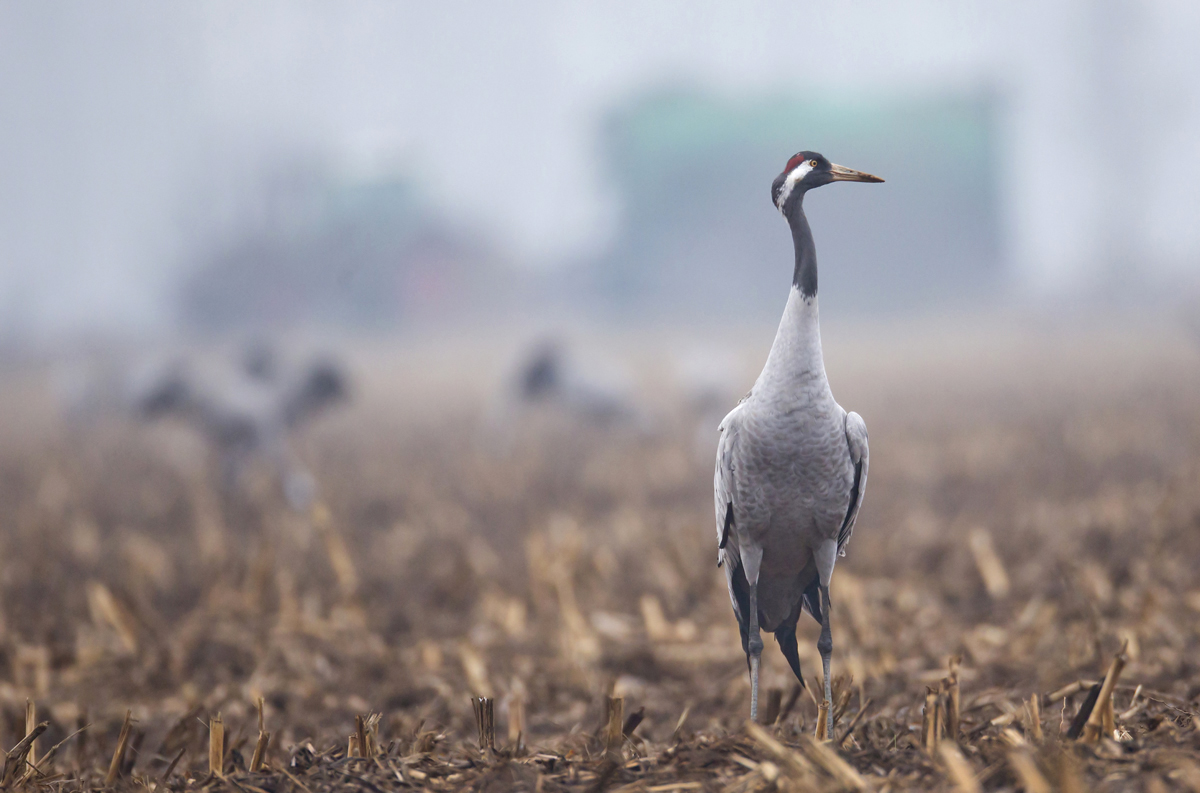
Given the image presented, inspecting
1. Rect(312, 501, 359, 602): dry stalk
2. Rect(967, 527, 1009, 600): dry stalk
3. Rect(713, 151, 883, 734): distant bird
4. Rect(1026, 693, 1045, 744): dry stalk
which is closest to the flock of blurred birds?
Rect(312, 501, 359, 602): dry stalk

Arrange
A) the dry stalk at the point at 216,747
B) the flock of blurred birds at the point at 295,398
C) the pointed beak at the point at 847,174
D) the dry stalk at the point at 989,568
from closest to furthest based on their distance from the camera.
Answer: the pointed beak at the point at 847,174
the dry stalk at the point at 216,747
the dry stalk at the point at 989,568
the flock of blurred birds at the point at 295,398

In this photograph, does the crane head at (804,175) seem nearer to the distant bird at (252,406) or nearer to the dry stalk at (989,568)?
the dry stalk at (989,568)

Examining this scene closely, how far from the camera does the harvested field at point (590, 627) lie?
223 centimetres

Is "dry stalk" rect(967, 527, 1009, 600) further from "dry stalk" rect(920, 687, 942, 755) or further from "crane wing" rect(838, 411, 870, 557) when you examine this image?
"crane wing" rect(838, 411, 870, 557)

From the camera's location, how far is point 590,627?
4.84m

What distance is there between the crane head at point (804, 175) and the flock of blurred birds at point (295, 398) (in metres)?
7.12

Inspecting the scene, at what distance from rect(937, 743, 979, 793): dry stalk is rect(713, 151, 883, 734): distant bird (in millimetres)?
236

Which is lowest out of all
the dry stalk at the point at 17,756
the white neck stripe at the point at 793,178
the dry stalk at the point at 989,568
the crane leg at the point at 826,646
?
the dry stalk at the point at 989,568

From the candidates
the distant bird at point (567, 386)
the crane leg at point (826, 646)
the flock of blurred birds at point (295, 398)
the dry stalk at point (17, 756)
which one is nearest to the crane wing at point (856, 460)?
the crane leg at point (826, 646)

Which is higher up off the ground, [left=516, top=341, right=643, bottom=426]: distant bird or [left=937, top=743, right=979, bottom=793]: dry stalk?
[left=937, top=743, right=979, bottom=793]: dry stalk

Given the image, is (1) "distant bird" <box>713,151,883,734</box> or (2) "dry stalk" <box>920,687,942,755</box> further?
(2) "dry stalk" <box>920,687,942,755</box>

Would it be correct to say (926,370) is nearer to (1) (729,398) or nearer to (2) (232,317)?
(1) (729,398)

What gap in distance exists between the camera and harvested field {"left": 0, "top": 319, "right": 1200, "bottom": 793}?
2230 mm

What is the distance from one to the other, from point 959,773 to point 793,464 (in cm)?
65
